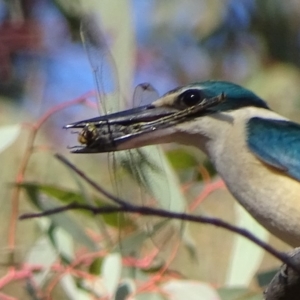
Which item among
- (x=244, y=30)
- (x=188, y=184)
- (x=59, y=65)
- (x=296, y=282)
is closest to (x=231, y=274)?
(x=188, y=184)

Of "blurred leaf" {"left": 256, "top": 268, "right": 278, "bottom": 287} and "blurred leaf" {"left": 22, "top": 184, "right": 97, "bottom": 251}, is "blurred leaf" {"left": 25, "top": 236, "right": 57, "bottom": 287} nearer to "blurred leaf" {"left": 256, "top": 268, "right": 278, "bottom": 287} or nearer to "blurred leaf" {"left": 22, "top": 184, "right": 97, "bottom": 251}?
"blurred leaf" {"left": 22, "top": 184, "right": 97, "bottom": 251}

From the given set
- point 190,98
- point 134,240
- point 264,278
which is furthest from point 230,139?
point 264,278

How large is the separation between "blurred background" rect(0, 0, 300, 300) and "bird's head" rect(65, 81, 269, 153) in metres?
0.05

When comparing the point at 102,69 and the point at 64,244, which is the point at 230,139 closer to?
the point at 102,69

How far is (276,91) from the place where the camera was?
1.50 metres

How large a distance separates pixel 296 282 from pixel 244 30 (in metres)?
1.26

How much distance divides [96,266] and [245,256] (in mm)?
203

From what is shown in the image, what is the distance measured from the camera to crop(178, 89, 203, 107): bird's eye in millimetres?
590

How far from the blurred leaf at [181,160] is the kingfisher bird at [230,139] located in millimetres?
319

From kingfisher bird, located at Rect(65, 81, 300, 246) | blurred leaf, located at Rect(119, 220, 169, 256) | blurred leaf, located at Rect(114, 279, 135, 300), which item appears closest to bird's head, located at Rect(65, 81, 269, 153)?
kingfisher bird, located at Rect(65, 81, 300, 246)

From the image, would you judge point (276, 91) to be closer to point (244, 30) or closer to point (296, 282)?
point (244, 30)

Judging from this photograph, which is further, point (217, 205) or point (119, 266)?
point (217, 205)

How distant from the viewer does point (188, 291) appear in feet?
2.69

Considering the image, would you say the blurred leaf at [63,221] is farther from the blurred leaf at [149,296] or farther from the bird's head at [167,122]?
the bird's head at [167,122]
